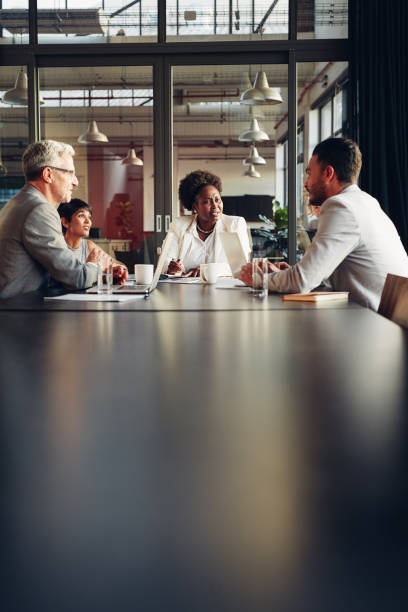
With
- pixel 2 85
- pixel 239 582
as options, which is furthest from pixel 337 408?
pixel 2 85

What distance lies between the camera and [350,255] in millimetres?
2680

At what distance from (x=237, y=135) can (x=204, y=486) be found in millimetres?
5499

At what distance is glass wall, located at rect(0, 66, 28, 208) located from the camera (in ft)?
18.1

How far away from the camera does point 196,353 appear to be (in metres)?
1.12

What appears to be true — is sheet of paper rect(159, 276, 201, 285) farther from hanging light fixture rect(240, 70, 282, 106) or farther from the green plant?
hanging light fixture rect(240, 70, 282, 106)

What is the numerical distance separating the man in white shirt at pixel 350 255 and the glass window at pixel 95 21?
10.8 feet

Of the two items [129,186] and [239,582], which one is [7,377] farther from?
[129,186]

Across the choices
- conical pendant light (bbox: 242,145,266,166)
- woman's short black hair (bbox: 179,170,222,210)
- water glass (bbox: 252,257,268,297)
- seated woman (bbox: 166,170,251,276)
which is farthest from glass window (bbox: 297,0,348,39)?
water glass (bbox: 252,257,268,297)

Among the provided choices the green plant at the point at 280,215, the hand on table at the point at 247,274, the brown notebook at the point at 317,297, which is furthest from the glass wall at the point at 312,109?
the brown notebook at the point at 317,297

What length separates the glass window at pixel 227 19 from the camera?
5.30 meters

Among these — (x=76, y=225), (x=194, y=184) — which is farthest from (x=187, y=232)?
(x=76, y=225)

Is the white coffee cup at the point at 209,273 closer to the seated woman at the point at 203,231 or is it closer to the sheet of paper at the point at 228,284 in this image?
the sheet of paper at the point at 228,284

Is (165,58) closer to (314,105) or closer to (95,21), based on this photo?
(95,21)

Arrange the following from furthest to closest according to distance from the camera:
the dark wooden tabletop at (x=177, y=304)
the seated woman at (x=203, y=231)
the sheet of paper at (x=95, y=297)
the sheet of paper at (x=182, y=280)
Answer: the seated woman at (x=203, y=231) < the sheet of paper at (x=182, y=280) < the sheet of paper at (x=95, y=297) < the dark wooden tabletop at (x=177, y=304)
